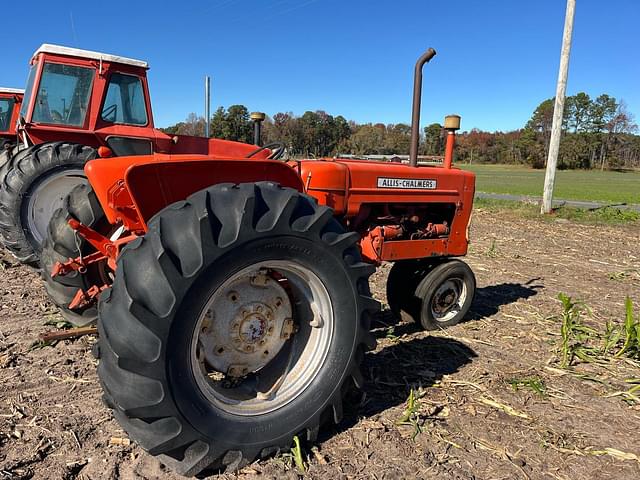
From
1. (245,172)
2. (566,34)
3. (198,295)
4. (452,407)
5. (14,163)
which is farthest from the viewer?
(566,34)

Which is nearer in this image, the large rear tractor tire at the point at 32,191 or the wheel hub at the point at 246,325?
the wheel hub at the point at 246,325

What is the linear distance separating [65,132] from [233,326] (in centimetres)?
514

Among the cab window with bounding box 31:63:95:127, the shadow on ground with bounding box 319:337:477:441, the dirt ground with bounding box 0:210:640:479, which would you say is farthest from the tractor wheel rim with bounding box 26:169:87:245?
the shadow on ground with bounding box 319:337:477:441

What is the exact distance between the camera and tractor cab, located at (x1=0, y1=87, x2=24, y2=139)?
31.9ft

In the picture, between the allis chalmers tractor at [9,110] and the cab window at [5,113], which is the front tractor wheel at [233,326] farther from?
the cab window at [5,113]

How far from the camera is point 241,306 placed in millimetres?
2291

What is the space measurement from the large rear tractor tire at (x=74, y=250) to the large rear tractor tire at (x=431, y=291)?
235 centimetres

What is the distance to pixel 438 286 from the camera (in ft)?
13.4

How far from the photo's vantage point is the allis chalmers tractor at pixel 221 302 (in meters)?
1.82

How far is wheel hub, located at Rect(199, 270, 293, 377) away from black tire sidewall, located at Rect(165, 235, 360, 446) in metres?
0.25

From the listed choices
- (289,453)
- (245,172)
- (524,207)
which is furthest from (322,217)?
(524,207)

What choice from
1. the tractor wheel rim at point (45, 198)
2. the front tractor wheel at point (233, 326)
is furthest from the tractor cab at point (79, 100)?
the front tractor wheel at point (233, 326)

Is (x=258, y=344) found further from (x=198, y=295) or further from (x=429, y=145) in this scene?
(x=429, y=145)

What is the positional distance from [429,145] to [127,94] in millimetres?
30549
